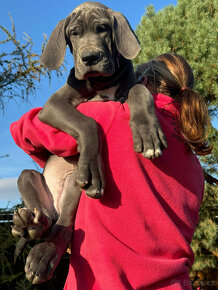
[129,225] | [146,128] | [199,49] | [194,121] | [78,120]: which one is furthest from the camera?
[199,49]

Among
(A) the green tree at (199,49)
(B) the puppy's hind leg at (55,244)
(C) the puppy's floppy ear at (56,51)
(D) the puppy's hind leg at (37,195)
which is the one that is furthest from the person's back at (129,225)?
(A) the green tree at (199,49)

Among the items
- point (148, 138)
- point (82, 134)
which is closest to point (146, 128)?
point (148, 138)

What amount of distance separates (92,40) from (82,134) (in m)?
0.67

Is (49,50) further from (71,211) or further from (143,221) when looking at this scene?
(143,221)

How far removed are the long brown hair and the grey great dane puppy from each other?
17 centimetres

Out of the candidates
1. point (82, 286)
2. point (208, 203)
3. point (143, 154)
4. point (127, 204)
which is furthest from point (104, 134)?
point (208, 203)

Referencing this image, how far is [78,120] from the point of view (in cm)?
190

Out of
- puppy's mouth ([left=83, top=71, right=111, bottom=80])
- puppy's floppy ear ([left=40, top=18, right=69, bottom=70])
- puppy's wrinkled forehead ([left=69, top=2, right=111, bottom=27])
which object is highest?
puppy's wrinkled forehead ([left=69, top=2, right=111, bottom=27])

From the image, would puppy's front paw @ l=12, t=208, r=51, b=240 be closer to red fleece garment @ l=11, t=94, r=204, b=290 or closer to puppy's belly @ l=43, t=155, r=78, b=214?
red fleece garment @ l=11, t=94, r=204, b=290

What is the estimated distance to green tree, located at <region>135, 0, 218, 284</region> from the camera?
24.4 feet

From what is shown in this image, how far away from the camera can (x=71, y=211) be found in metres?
2.06

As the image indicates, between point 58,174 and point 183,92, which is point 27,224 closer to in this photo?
point 58,174

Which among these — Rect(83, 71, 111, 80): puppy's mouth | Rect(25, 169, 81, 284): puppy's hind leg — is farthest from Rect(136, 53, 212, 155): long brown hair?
Rect(25, 169, 81, 284): puppy's hind leg

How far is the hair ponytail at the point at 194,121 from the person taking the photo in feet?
6.41
